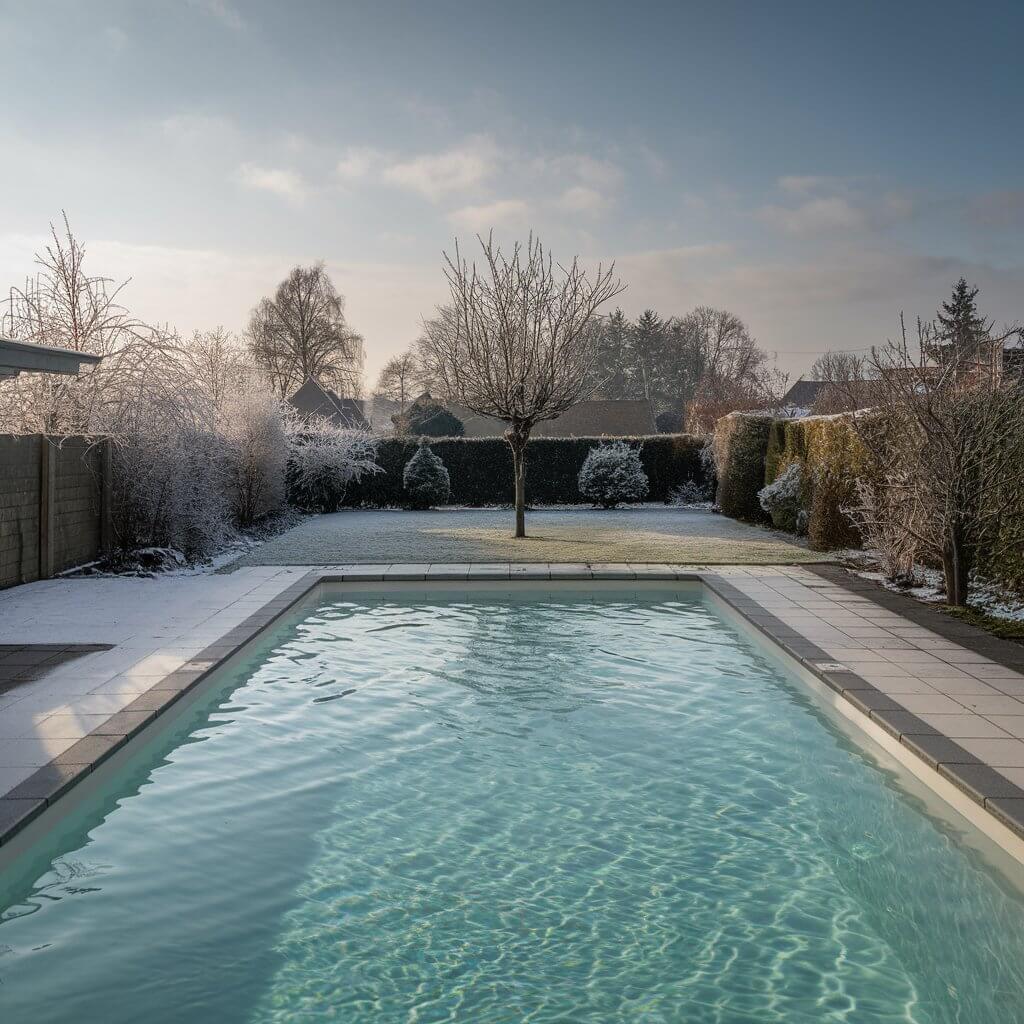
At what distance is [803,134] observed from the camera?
1505 cm

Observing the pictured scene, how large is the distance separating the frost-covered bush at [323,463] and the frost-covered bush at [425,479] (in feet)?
2.73

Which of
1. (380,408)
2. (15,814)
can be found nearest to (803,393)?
(380,408)

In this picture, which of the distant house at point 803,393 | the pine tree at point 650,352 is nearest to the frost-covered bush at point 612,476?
the distant house at point 803,393

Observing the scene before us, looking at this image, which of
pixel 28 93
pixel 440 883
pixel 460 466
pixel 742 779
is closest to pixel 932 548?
pixel 742 779

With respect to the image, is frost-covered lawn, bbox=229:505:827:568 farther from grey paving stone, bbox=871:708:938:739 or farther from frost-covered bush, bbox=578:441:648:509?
grey paving stone, bbox=871:708:938:739

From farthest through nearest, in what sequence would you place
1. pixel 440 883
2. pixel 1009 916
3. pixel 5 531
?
pixel 5 531
pixel 440 883
pixel 1009 916

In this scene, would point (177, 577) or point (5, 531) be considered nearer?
point (5, 531)

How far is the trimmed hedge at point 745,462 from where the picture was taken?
56.6 feet

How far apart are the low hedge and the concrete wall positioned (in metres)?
8.85

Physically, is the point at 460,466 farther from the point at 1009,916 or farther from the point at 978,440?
the point at 1009,916

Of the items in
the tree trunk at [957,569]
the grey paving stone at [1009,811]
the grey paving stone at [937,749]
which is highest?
the tree trunk at [957,569]

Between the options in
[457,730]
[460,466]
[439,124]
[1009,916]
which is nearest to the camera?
[1009,916]

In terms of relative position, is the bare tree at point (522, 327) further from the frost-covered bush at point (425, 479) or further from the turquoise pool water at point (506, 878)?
the turquoise pool water at point (506, 878)

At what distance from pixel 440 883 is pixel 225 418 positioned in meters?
12.9
